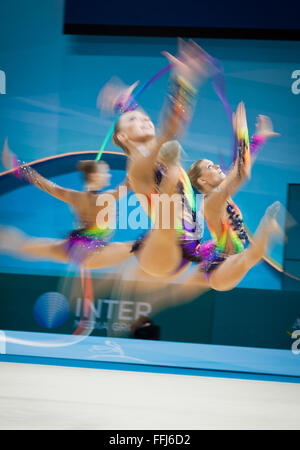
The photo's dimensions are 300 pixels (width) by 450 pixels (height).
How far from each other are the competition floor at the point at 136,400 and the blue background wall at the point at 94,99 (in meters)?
0.81

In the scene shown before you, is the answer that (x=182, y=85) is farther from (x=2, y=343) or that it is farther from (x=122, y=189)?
(x=2, y=343)

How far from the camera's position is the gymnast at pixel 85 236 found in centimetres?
472

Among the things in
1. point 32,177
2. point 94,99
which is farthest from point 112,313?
point 94,99

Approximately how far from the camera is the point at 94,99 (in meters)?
4.80

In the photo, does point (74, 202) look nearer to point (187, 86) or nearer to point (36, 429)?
point (187, 86)

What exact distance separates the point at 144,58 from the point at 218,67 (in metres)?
0.58

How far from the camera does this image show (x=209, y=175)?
15.4ft

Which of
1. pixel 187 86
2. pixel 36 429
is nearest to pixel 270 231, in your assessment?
pixel 187 86

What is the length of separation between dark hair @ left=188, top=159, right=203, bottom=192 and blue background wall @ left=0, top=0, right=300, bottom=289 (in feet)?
0.15

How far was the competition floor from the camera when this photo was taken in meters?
3.12

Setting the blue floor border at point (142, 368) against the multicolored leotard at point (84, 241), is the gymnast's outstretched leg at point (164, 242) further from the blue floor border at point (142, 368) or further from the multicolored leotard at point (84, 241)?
the blue floor border at point (142, 368)

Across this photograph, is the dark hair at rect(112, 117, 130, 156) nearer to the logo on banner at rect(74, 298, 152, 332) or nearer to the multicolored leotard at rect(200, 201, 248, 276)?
the multicolored leotard at rect(200, 201, 248, 276)

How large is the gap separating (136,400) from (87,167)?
1.90 metres

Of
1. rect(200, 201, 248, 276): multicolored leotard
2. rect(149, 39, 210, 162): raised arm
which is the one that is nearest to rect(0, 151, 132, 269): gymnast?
rect(149, 39, 210, 162): raised arm
